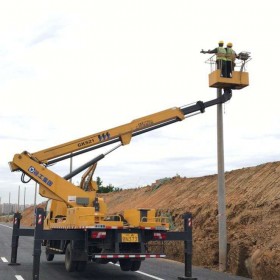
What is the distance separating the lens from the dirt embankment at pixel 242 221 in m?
12.8

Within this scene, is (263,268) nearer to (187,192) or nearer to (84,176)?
(84,176)

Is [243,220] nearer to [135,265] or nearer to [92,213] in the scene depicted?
[135,265]

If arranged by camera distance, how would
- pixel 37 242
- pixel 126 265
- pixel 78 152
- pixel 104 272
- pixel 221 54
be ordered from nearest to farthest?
pixel 37 242 < pixel 104 272 < pixel 126 265 < pixel 78 152 < pixel 221 54

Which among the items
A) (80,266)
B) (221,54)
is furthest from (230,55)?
(80,266)

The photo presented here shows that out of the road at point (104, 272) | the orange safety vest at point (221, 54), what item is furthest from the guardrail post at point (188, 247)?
the orange safety vest at point (221, 54)

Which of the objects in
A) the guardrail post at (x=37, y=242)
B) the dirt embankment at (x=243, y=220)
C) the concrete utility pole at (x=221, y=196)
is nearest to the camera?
the guardrail post at (x=37, y=242)

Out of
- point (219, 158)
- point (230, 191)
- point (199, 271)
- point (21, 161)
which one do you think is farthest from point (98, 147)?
point (230, 191)

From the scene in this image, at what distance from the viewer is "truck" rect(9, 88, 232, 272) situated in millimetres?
11648

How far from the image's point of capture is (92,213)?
11.9m

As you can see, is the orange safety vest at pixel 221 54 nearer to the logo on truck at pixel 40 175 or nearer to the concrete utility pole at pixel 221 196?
the concrete utility pole at pixel 221 196

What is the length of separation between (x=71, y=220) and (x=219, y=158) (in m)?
5.44

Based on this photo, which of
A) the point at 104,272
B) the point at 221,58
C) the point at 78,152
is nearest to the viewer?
the point at 104,272

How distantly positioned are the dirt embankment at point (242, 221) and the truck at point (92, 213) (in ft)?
8.48

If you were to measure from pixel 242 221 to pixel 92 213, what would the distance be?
6905mm
